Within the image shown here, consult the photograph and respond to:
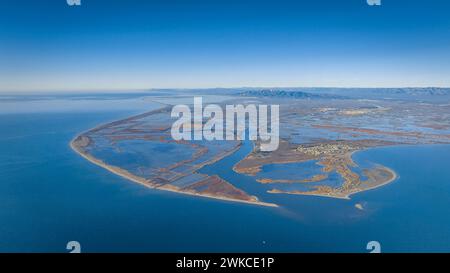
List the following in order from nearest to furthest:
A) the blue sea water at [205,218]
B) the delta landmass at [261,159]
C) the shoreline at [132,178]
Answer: the blue sea water at [205,218] < the shoreline at [132,178] < the delta landmass at [261,159]

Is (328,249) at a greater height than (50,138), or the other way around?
(50,138)

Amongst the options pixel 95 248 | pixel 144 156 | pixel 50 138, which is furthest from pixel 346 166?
pixel 50 138

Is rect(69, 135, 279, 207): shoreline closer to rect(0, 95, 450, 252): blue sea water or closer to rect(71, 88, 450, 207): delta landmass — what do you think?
rect(71, 88, 450, 207): delta landmass

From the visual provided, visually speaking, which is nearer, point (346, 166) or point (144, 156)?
point (346, 166)

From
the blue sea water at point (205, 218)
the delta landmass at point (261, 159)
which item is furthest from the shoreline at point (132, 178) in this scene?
the blue sea water at point (205, 218)

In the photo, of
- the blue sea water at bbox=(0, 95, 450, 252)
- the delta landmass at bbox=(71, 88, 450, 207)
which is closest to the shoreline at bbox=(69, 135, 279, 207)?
the delta landmass at bbox=(71, 88, 450, 207)

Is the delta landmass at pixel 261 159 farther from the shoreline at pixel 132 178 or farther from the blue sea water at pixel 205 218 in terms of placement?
the blue sea water at pixel 205 218

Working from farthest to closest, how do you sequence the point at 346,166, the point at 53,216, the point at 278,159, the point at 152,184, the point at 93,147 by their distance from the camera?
the point at 93,147 < the point at 278,159 < the point at 346,166 < the point at 152,184 < the point at 53,216

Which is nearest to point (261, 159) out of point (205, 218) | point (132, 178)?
point (132, 178)

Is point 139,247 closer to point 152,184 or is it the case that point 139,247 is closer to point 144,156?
point 152,184
